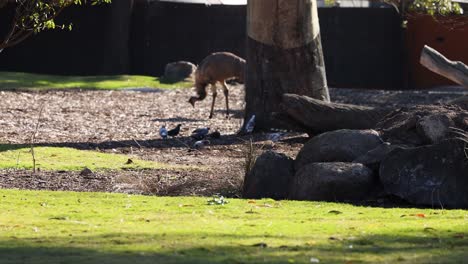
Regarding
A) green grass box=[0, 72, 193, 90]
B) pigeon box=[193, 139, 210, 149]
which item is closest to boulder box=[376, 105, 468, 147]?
pigeon box=[193, 139, 210, 149]

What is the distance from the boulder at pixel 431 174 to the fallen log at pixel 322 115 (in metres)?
5.04

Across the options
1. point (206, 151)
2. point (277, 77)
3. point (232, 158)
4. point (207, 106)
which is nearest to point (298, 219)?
point (232, 158)

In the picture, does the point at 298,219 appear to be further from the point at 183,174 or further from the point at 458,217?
the point at 183,174

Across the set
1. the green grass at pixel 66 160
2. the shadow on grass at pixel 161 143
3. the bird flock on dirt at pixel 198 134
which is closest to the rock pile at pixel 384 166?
the green grass at pixel 66 160

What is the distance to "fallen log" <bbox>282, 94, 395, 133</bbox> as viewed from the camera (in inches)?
663

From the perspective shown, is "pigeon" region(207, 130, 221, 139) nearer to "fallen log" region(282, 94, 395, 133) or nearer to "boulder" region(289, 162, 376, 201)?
"fallen log" region(282, 94, 395, 133)

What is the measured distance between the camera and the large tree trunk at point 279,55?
1994 cm

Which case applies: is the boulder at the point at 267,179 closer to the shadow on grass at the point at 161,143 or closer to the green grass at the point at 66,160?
the green grass at the point at 66,160

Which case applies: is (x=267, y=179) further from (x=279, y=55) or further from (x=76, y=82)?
(x=76, y=82)

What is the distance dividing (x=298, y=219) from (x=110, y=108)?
17608 mm

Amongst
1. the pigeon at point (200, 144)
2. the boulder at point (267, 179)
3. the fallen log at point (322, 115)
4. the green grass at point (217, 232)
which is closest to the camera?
the green grass at point (217, 232)

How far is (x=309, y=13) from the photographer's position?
20172 millimetres

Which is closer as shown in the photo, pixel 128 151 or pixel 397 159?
pixel 397 159

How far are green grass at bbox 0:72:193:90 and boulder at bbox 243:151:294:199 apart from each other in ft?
65.9
